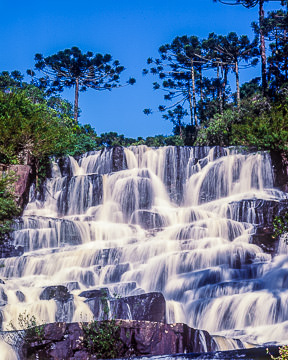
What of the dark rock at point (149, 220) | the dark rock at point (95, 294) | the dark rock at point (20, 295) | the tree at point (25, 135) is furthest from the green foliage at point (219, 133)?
the dark rock at point (20, 295)

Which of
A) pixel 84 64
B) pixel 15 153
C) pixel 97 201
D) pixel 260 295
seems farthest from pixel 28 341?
pixel 84 64

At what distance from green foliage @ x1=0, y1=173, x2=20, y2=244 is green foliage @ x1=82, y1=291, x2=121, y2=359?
8.62m

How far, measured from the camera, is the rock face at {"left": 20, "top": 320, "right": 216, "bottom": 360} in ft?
33.1

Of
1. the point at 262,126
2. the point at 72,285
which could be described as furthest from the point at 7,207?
the point at 262,126

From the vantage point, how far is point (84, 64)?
4606 centimetres

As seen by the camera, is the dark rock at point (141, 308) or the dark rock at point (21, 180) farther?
the dark rock at point (21, 180)

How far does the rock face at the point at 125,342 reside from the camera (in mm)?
10078

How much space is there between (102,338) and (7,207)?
10093mm

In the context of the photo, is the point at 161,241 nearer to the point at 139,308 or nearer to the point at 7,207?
the point at 139,308

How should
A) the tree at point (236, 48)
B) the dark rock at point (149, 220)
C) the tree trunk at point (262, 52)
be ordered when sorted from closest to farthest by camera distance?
the dark rock at point (149, 220)
the tree trunk at point (262, 52)
the tree at point (236, 48)

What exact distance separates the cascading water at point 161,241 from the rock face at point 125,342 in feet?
7.16

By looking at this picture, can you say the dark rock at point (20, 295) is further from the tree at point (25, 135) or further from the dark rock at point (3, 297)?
the tree at point (25, 135)

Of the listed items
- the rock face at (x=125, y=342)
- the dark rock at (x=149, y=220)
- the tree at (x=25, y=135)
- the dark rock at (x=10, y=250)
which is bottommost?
the rock face at (x=125, y=342)

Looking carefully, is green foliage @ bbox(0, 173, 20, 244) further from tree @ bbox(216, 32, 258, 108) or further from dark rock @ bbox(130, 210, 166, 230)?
tree @ bbox(216, 32, 258, 108)
